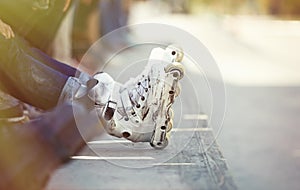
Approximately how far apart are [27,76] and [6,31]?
8.2 inches

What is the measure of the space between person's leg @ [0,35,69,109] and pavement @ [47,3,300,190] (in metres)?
0.28

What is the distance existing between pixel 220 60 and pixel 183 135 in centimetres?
484

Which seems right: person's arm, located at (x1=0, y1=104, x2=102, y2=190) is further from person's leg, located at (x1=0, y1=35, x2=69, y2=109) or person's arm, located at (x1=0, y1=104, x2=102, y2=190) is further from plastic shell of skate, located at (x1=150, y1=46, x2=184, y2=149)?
plastic shell of skate, located at (x1=150, y1=46, x2=184, y2=149)

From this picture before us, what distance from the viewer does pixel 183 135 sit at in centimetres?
312

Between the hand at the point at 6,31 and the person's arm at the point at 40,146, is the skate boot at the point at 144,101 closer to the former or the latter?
the person's arm at the point at 40,146

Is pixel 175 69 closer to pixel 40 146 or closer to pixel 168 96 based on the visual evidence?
pixel 168 96

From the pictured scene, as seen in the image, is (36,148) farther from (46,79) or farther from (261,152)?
(261,152)

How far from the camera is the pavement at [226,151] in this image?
2576mm

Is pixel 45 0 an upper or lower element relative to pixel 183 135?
upper

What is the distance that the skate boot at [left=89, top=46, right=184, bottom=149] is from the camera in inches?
103

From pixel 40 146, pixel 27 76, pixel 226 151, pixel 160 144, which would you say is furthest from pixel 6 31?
pixel 226 151

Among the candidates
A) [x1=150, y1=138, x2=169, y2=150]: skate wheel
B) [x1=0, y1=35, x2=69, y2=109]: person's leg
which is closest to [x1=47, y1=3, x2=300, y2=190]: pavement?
[x1=150, y1=138, x2=169, y2=150]: skate wheel

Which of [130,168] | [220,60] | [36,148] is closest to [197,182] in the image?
[130,168]

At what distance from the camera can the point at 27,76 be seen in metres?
2.55
